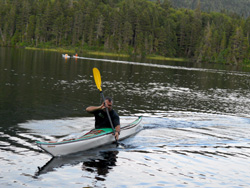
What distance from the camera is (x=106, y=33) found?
534 feet

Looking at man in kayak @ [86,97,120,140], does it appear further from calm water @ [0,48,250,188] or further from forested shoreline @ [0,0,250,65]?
forested shoreline @ [0,0,250,65]

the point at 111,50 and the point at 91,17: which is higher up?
the point at 91,17

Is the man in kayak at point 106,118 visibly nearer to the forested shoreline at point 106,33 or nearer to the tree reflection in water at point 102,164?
the tree reflection in water at point 102,164

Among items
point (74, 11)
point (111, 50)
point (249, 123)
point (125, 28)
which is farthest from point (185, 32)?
point (249, 123)

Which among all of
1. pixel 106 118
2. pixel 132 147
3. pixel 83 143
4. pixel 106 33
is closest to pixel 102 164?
pixel 83 143

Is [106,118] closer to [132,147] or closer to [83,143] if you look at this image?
[132,147]

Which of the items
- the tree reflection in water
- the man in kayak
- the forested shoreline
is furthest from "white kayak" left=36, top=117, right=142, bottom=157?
the forested shoreline

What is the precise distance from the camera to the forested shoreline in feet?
503

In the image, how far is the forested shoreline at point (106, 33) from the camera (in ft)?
503

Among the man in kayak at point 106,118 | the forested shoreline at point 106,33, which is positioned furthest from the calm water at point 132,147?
the forested shoreline at point 106,33

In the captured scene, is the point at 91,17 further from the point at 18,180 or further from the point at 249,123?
the point at 18,180

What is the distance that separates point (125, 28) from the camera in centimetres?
15850

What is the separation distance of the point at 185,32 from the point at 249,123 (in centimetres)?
16341

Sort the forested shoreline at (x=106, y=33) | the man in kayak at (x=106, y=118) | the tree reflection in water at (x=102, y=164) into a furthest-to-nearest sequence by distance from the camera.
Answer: the forested shoreline at (x=106, y=33) → the man in kayak at (x=106, y=118) → the tree reflection in water at (x=102, y=164)
